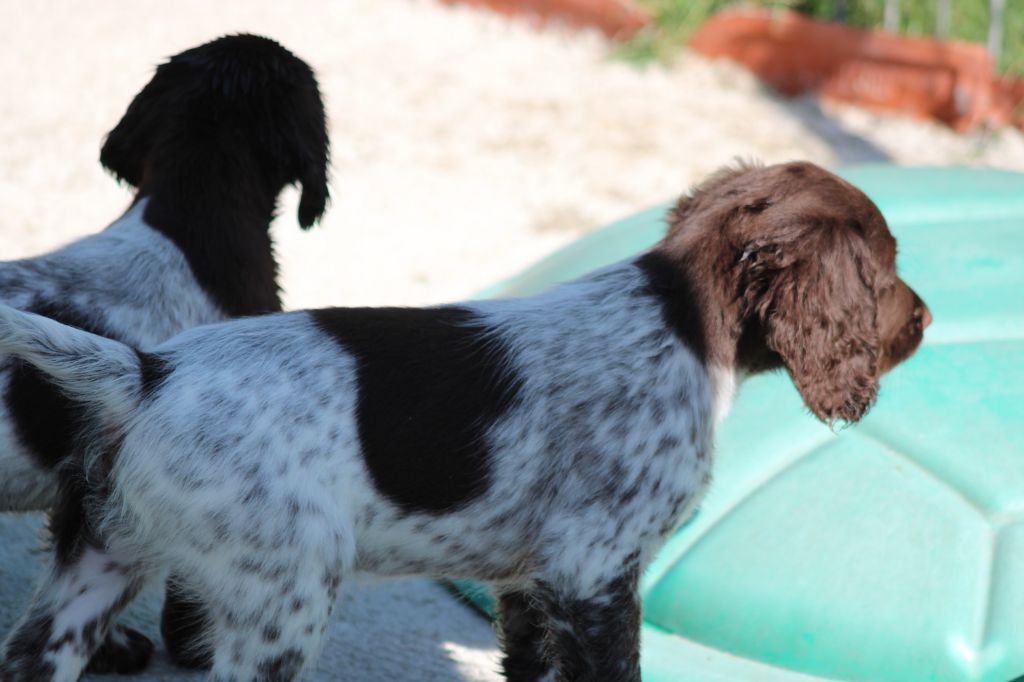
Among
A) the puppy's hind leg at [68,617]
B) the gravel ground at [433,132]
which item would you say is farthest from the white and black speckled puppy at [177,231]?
the gravel ground at [433,132]

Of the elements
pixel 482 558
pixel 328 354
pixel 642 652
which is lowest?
pixel 642 652

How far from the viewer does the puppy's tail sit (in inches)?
118

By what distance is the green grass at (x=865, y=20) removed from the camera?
36.4 ft

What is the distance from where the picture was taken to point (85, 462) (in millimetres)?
3209

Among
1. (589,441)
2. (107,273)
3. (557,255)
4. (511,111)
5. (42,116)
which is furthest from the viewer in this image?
(511,111)

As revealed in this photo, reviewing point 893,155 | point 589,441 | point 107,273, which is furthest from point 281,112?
point 893,155

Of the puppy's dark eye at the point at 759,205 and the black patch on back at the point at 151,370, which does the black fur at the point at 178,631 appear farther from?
the puppy's dark eye at the point at 759,205

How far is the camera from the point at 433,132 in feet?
31.8

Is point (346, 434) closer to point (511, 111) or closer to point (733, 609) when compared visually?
point (733, 609)

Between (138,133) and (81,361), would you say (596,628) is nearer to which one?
(81,361)

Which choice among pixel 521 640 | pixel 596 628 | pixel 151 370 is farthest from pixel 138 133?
pixel 596 628

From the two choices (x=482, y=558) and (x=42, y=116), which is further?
(x=42, y=116)

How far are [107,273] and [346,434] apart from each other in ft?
3.70

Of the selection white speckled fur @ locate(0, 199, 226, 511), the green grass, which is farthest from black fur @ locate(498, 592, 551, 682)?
the green grass
